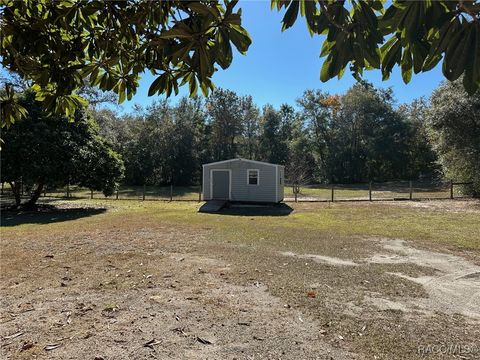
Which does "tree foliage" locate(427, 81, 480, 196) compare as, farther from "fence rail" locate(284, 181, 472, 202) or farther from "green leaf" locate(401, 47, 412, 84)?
"green leaf" locate(401, 47, 412, 84)

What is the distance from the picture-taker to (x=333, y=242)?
8.23 meters

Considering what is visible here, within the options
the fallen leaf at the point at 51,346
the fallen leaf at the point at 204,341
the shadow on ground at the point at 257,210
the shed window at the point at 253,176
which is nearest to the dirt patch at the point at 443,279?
the fallen leaf at the point at 204,341

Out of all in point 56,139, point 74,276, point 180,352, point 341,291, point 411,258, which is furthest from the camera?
point 56,139

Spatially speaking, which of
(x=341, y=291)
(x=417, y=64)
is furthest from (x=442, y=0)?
(x=341, y=291)

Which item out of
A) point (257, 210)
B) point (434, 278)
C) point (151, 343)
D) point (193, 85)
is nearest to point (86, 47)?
point (193, 85)

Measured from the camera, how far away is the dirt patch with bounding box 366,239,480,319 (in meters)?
4.09

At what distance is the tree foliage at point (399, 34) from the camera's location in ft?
2.90

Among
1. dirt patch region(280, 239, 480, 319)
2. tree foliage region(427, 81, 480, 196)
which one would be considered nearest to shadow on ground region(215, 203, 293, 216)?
dirt patch region(280, 239, 480, 319)

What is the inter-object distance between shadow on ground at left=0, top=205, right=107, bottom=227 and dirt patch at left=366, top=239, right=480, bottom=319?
11.2 meters

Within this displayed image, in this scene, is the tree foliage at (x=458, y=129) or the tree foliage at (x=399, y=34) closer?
the tree foliage at (x=399, y=34)

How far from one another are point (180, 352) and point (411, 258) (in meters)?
5.40

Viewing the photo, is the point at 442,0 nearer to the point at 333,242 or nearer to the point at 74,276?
the point at 74,276

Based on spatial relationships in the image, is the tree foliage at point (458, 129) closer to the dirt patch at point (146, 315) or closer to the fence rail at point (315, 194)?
the fence rail at point (315, 194)

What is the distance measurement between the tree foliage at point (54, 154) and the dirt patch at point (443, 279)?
12369mm
